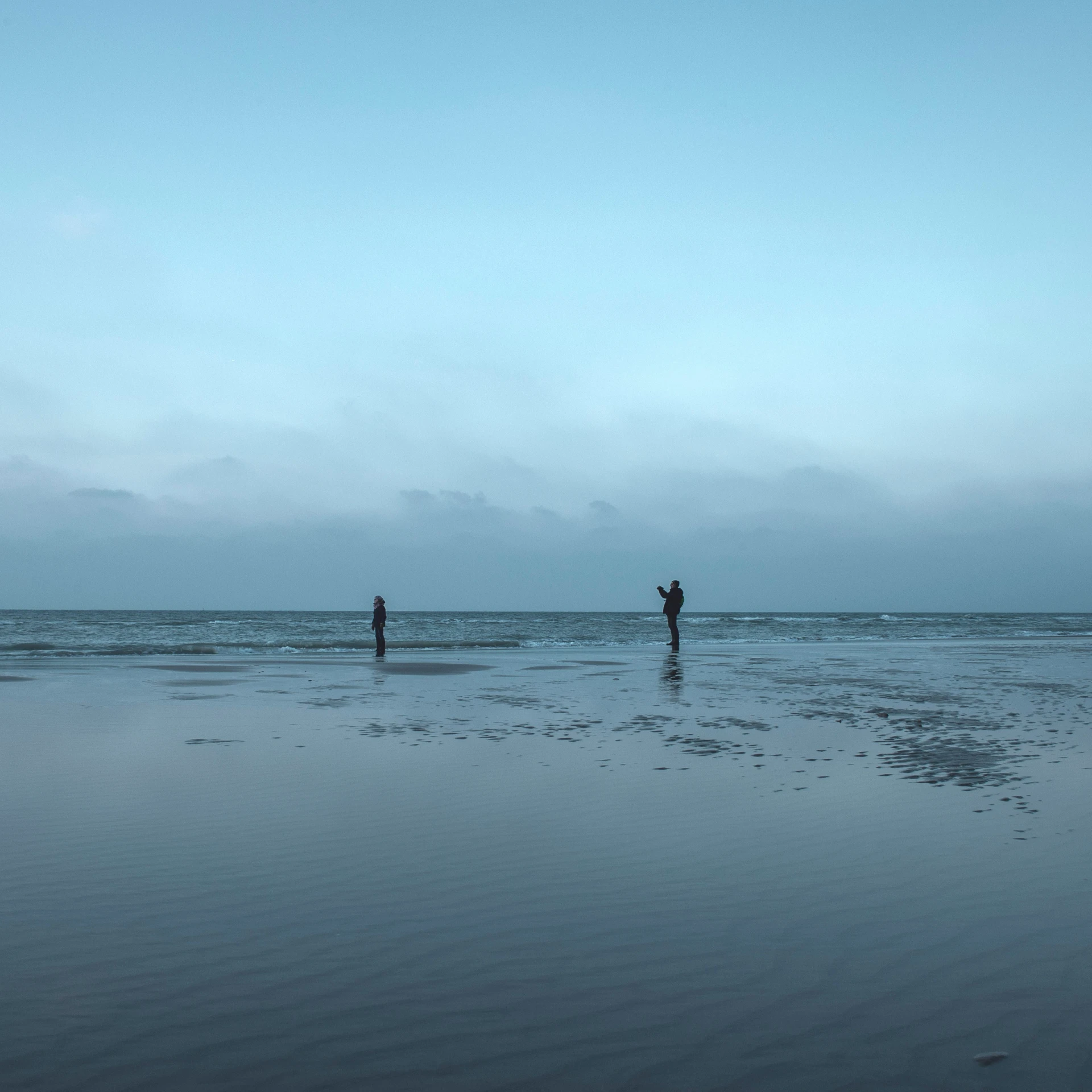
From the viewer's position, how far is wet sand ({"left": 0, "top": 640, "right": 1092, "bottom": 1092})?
326 centimetres

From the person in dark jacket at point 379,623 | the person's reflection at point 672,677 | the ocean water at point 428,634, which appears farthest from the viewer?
the ocean water at point 428,634

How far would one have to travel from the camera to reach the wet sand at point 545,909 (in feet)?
10.7

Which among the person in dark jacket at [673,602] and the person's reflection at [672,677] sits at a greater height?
the person in dark jacket at [673,602]

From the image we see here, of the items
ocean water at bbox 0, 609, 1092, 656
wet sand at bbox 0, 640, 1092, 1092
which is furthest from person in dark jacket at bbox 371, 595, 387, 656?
wet sand at bbox 0, 640, 1092, 1092

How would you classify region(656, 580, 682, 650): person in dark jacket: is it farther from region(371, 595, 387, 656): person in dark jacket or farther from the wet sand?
the wet sand

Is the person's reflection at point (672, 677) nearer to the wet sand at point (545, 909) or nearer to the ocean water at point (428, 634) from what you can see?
the wet sand at point (545, 909)

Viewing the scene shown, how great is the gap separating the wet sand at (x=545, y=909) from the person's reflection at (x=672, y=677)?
4.95 meters

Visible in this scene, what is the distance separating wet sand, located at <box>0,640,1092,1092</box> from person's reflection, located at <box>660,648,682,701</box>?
16.2 feet

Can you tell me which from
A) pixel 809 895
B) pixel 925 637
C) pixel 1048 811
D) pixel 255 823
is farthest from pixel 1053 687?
pixel 925 637

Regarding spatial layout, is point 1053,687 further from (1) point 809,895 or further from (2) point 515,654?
(2) point 515,654

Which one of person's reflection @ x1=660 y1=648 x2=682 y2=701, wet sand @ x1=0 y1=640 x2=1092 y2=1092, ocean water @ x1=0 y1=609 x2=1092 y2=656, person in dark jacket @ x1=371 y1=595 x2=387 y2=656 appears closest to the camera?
wet sand @ x1=0 y1=640 x2=1092 y2=1092

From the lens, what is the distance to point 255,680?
1903cm

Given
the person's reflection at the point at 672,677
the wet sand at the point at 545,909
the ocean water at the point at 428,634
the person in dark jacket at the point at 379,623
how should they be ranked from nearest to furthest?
the wet sand at the point at 545,909 → the person's reflection at the point at 672,677 → the person in dark jacket at the point at 379,623 → the ocean water at the point at 428,634

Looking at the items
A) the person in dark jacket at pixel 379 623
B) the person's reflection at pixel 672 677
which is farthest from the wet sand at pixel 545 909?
the person in dark jacket at pixel 379 623
